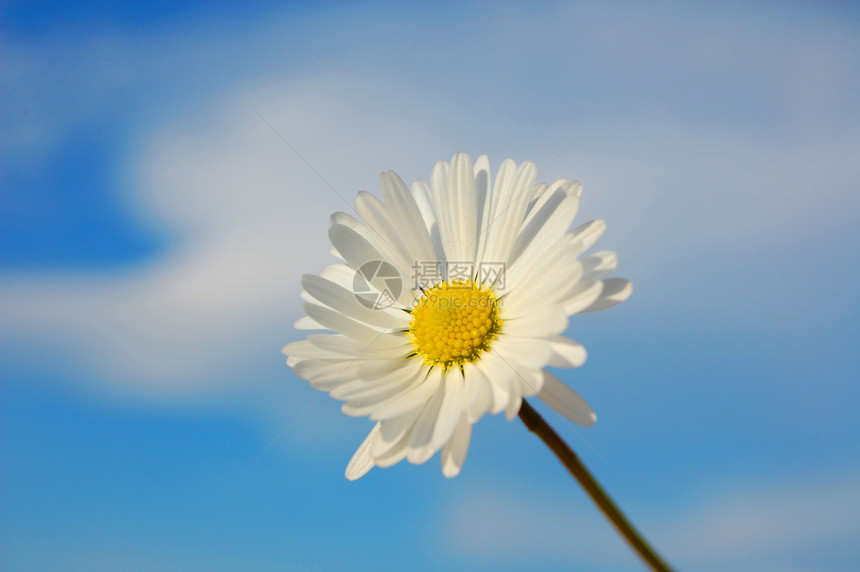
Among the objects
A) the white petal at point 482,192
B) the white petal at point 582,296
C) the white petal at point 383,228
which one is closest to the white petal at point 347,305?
the white petal at point 383,228

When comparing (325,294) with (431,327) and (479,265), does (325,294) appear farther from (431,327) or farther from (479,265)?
(479,265)

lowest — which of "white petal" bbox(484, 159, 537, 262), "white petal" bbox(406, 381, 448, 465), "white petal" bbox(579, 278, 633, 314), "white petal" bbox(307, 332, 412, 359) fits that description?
"white petal" bbox(406, 381, 448, 465)

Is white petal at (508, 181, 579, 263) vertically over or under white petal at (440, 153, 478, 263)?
under

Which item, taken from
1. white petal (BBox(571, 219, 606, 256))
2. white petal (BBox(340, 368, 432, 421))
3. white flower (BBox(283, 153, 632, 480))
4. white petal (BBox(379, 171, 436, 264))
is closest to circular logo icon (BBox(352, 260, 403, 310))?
white flower (BBox(283, 153, 632, 480))

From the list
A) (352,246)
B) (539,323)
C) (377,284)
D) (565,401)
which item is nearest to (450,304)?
(377,284)

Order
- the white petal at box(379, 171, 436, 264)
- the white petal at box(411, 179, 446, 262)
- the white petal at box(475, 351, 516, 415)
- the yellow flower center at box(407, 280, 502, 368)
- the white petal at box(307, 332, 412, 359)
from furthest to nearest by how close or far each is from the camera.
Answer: the white petal at box(411, 179, 446, 262) → the white petal at box(379, 171, 436, 264) → the yellow flower center at box(407, 280, 502, 368) → the white petal at box(307, 332, 412, 359) → the white petal at box(475, 351, 516, 415)

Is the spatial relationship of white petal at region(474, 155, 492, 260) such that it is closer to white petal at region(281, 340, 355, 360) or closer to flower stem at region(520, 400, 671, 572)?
white petal at region(281, 340, 355, 360)

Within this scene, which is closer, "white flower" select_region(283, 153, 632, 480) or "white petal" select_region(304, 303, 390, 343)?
"white flower" select_region(283, 153, 632, 480)

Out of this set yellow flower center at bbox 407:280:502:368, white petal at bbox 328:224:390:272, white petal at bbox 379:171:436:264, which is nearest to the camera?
yellow flower center at bbox 407:280:502:368

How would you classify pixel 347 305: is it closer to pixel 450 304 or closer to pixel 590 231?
pixel 450 304
